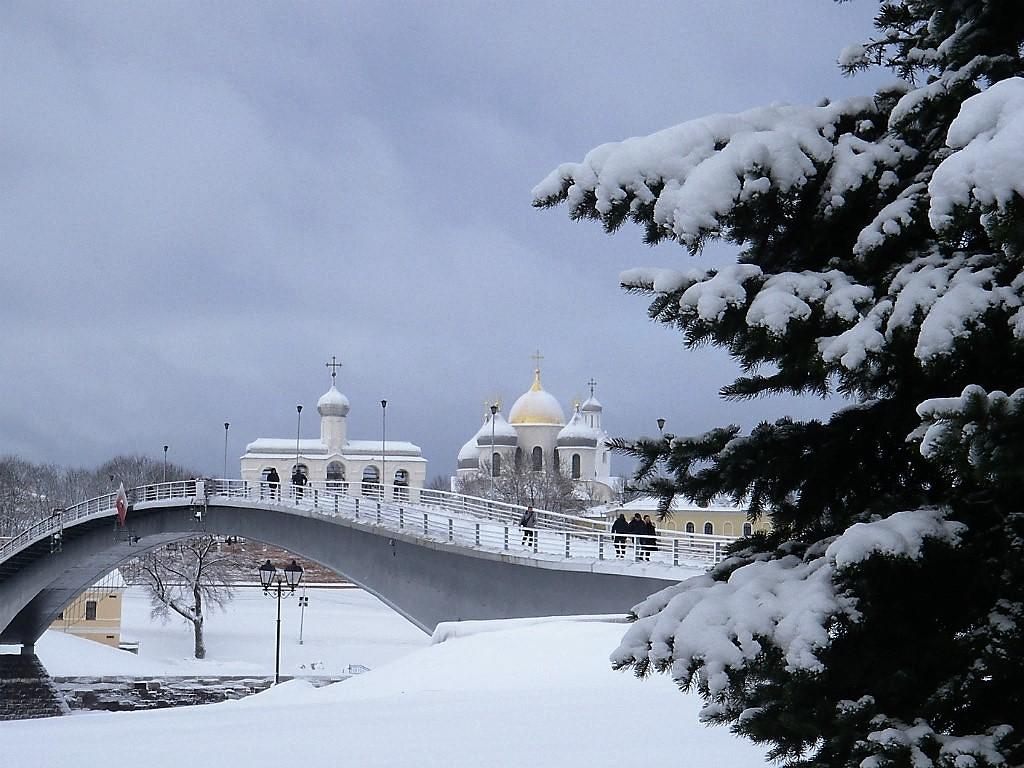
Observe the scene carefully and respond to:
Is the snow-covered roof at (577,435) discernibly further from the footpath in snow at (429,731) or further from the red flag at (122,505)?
the footpath in snow at (429,731)

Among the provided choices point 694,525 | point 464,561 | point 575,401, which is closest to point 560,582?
point 464,561

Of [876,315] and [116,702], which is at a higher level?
[876,315]

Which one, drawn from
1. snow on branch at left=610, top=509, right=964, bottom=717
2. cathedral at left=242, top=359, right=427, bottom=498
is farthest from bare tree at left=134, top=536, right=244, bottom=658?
snow on branch at left=610, top=509, right=964, bottom=717

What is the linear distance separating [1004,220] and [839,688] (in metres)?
2.17

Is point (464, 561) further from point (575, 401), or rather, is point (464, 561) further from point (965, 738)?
point (575, 401)

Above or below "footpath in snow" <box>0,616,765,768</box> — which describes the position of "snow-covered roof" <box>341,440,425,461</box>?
above

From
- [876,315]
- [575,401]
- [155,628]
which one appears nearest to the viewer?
[876,315]

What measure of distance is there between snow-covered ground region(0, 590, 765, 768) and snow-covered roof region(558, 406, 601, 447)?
87.2m

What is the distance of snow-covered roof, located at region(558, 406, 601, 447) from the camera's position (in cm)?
10931

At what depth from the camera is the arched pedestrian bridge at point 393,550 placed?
29328mm

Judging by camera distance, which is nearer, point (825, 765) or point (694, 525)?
point (825, 765)

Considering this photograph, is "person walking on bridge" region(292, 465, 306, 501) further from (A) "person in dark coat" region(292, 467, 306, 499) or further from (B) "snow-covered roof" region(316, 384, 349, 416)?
(B) "snow-covered roof" region(316, 384, 349, 416)

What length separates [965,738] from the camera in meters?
4.58

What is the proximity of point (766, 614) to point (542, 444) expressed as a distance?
10717 centimetres
